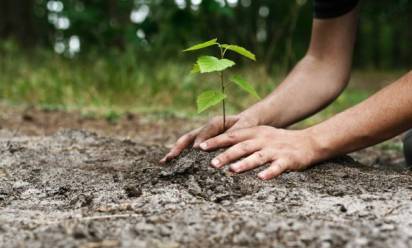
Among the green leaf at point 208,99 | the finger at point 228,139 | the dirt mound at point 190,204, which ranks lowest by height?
the dirt mound at point 190,204

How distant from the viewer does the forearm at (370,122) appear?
1.85 m

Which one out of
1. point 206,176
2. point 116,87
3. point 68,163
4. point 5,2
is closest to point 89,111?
point 116,87

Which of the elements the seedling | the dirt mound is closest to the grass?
the dirt mound

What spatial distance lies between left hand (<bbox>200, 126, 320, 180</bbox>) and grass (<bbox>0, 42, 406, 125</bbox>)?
244cm

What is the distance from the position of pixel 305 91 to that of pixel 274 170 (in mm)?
650

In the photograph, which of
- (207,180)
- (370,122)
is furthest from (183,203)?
(370,122)

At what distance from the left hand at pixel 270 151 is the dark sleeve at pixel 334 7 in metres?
0.68

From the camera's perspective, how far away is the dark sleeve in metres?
2.33

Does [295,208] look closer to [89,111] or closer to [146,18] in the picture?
[89,111]

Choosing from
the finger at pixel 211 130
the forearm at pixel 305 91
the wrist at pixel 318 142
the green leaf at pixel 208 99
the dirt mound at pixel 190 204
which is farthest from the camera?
the forearm at pixel 305 91

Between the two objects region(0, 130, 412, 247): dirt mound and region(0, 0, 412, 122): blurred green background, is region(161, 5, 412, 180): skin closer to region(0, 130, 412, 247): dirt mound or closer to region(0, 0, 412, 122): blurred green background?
region(0, 130, 412, 247): dirt mound

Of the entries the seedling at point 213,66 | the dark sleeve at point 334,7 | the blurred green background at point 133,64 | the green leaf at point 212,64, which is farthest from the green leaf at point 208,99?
the blurred green background at point 133,64

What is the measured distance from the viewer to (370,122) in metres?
1.88

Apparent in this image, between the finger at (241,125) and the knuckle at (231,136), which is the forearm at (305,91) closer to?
the finger at (241,125)
